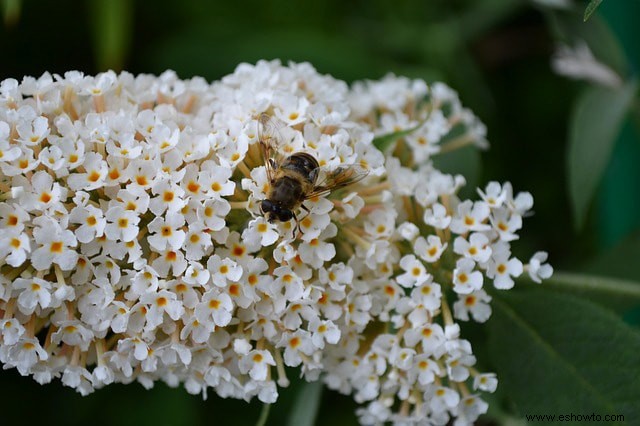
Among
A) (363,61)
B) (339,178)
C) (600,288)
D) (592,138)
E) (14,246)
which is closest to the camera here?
(14,246)

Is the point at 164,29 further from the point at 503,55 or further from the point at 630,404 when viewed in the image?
the point at 630,404

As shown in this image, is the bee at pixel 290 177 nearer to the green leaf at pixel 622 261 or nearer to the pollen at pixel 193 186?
the pollen at pixel 193 186

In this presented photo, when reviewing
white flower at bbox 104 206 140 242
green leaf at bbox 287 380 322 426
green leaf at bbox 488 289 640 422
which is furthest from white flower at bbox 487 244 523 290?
white flower at bbox 104 206 140 242

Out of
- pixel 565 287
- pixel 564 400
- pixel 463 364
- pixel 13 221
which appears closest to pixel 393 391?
pixel 463 364

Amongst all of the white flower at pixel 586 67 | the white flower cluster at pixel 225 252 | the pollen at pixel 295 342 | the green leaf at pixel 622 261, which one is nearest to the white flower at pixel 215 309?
the white flower cluster at pixel 225 252

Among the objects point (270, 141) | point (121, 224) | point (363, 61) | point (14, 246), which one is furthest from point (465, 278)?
point (363, 61)

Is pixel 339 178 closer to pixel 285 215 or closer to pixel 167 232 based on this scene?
pixel 285 215
